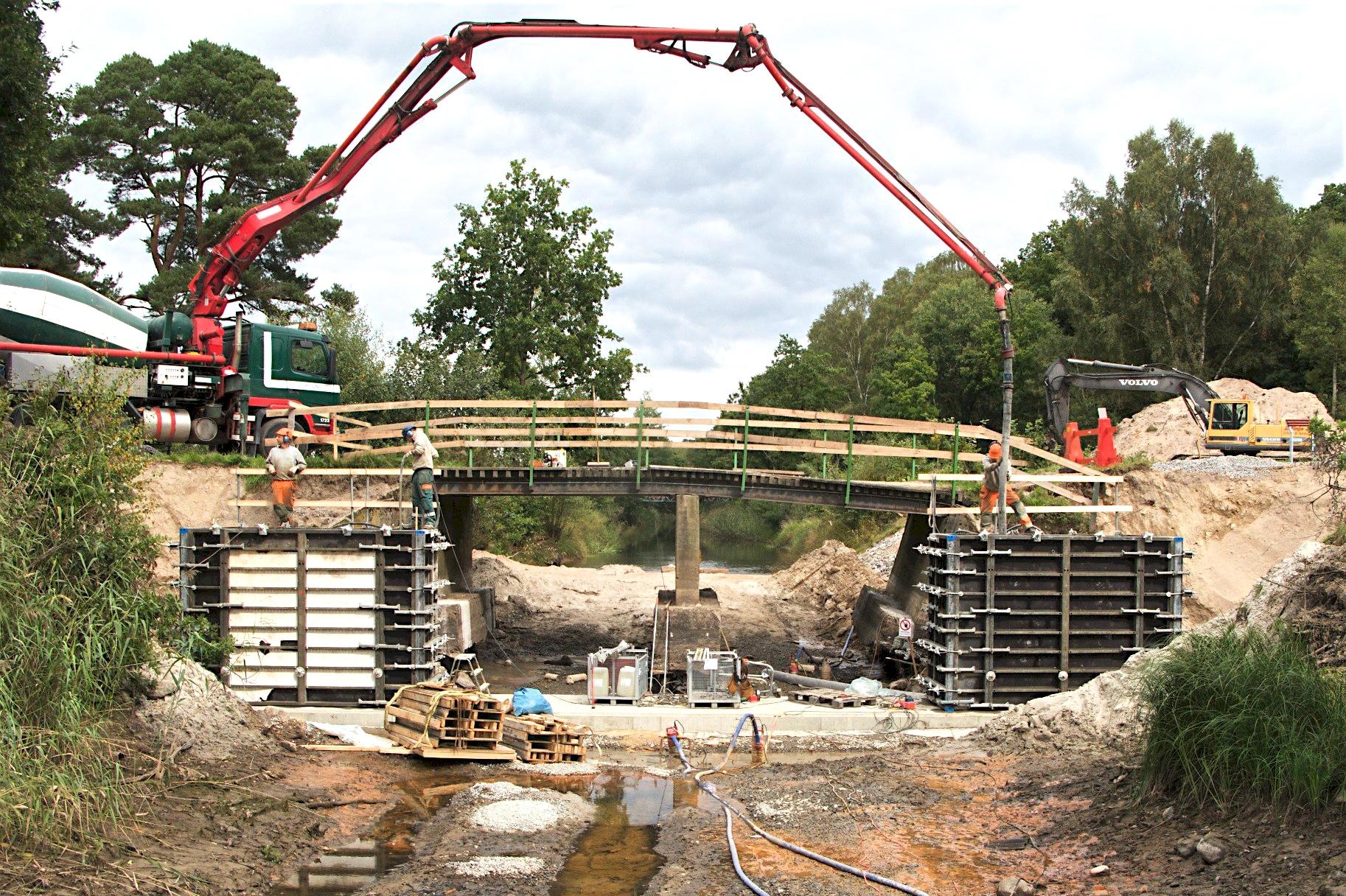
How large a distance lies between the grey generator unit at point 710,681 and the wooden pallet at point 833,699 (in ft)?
3.76

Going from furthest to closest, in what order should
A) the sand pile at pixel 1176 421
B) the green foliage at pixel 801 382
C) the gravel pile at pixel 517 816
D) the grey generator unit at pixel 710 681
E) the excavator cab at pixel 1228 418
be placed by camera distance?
1. the green foliage at pixel 801 382
2. the sand pile at pixel 1176 421
3. the excavator cab at pixel 1228 418
4. the grey generator unit at pixel 710 681
5. the gravel pile at pixel 517 816

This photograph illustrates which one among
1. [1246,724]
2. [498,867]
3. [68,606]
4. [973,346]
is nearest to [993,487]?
[1246,724]

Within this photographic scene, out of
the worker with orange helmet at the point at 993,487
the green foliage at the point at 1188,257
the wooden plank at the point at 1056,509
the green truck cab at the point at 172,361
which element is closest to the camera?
the wooden plank at the point at 1056,509

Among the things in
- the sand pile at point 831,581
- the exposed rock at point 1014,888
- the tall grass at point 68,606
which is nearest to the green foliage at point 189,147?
the sand pile at point 831,581

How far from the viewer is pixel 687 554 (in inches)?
769

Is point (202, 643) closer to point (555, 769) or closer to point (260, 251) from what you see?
point (555, 769)

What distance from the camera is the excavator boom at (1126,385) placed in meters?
27.2

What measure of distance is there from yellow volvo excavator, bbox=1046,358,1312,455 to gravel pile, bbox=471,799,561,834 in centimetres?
1919

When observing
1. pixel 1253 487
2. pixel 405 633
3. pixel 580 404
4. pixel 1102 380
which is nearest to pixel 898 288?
pixel 1102 380

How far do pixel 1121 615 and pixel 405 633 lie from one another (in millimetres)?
10016

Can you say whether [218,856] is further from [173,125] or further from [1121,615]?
A: [173,125]

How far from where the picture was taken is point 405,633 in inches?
593

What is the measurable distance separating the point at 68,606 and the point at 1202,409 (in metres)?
26.6

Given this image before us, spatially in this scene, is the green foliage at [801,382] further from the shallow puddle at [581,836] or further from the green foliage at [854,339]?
the shallow puddle at [581,836]
